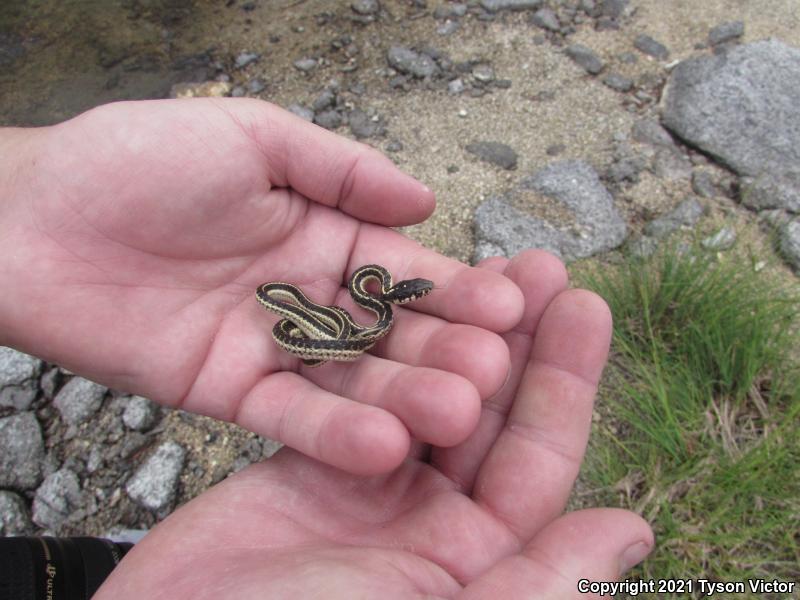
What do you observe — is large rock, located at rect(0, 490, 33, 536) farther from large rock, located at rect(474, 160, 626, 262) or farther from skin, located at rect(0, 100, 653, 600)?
large rock, located at rect(474, 160, 626, 262)

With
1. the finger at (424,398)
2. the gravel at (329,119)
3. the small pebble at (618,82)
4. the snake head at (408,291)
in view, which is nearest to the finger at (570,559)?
the finger at (424,398)

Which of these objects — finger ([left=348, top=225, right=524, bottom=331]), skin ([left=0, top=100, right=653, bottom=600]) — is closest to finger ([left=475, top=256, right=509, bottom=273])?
skin ([left=0, top=100, right=653, bottom=600])

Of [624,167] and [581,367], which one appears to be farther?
[624,167]

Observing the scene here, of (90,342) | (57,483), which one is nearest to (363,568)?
(90,342)

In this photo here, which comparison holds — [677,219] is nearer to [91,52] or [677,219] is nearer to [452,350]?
[452,350]

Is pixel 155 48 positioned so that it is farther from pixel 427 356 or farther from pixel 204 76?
pixel 427 356

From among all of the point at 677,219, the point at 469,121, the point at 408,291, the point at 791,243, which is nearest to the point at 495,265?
the point at 408,291
